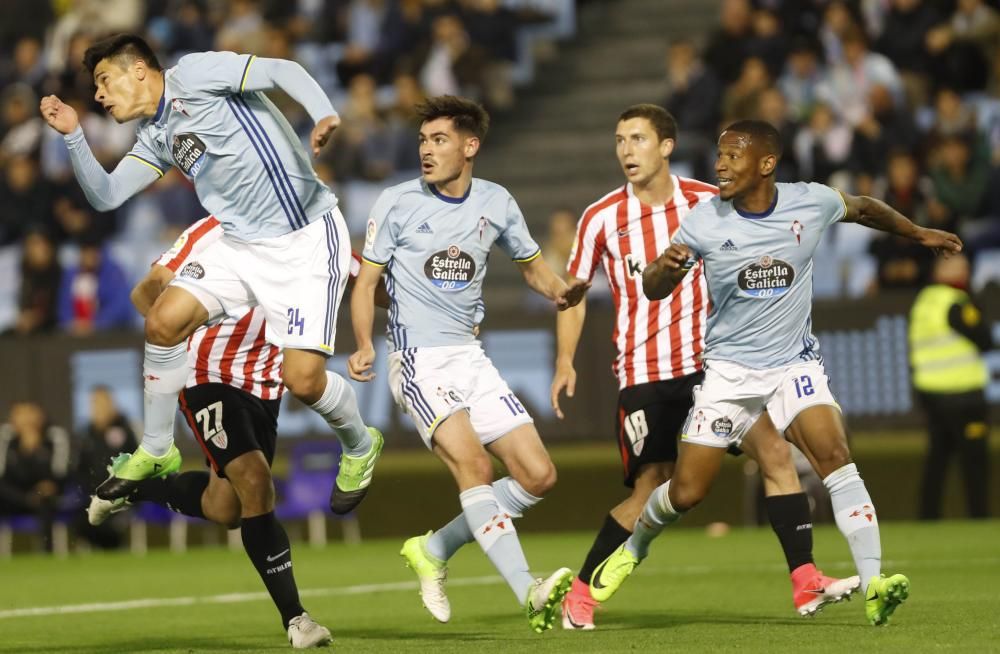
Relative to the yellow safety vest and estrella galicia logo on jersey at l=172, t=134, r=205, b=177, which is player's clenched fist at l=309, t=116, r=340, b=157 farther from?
the yellow safety vest

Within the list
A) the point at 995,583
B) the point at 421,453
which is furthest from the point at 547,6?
the point at 995,583

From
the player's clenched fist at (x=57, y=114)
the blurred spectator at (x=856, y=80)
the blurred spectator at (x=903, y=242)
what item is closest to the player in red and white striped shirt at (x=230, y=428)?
the player's clenched fist at (x=57, y=114)

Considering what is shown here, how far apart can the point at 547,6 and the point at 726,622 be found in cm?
1310

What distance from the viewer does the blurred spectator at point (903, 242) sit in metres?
15.9

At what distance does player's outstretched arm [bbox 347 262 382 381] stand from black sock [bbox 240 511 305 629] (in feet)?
2.70

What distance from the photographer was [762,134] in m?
8.41

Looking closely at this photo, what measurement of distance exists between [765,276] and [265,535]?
2583 mm

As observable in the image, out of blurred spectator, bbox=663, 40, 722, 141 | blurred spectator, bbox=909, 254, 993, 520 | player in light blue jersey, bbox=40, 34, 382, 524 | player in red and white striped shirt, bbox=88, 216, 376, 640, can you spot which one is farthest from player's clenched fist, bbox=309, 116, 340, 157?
blurred spectator, bbox=663, 40, 722, 141

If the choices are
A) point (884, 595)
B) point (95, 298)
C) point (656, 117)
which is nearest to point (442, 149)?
point (656, 117)

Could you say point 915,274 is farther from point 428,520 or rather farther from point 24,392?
point 24,392

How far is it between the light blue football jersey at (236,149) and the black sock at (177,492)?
160 centimetres

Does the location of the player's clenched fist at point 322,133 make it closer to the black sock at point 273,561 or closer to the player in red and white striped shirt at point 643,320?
the black sock at point 273,561

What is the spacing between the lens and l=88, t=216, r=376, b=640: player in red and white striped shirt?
8523mm

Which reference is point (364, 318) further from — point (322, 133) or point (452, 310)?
point (322, 133)
